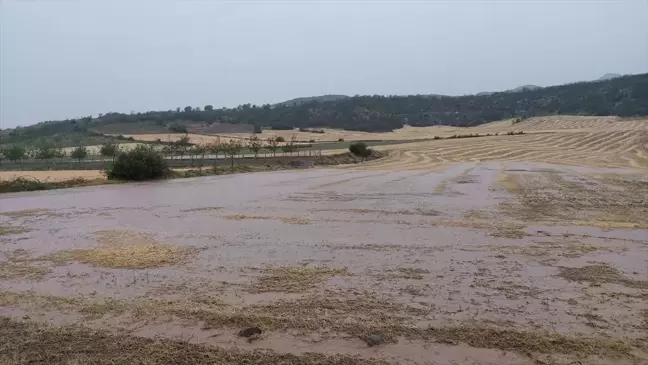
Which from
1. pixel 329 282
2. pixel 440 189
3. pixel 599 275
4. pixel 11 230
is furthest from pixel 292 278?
pixel 440 189

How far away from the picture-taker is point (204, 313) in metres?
6.99

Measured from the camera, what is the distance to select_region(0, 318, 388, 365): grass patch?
17.9ft

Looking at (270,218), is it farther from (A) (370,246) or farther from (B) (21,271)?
(B) (21,271)

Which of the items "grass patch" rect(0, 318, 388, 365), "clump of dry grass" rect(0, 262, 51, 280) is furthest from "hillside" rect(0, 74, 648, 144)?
"grass patch" rect(0, 318, 388, 365)

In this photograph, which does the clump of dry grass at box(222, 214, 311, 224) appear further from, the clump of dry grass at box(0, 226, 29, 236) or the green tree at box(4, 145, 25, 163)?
the green tree at box(4, 145, 25, 163)

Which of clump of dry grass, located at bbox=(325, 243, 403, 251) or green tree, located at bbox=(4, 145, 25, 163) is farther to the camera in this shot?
green tree, located at bbox=(4, 145, 25, 163)

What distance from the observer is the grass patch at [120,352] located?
545 cm

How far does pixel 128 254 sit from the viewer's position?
10.8 metres

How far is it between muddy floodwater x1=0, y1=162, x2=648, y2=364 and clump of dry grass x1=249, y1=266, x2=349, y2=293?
0.19 feet

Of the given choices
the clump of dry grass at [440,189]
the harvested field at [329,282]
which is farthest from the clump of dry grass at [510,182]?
the harvested field at [329,282]

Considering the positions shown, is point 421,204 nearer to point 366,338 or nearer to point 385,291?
point 385,291

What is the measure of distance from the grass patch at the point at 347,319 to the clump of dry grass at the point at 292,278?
733mm

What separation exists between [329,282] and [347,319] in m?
1.88

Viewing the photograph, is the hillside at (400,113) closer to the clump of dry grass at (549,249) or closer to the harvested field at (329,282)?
the harvested field at (329,282)
